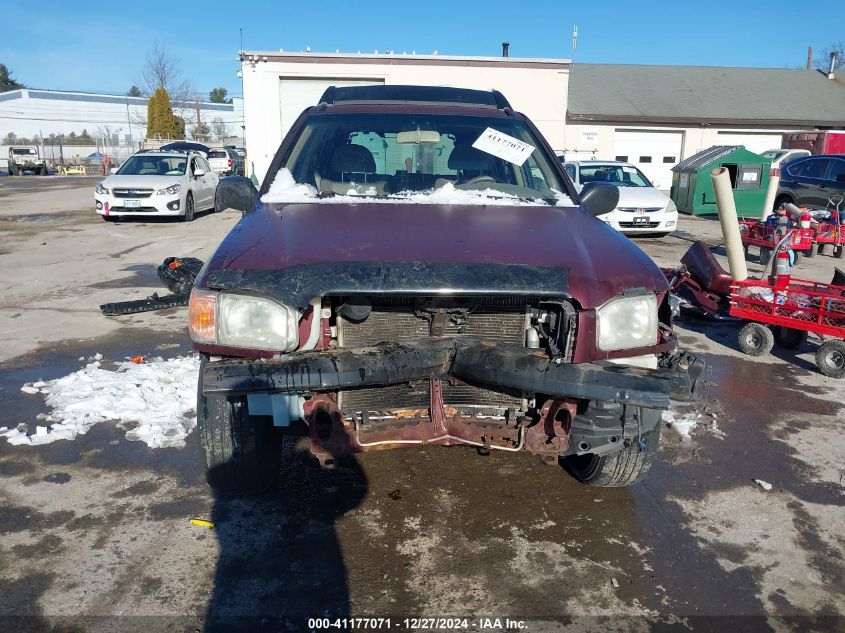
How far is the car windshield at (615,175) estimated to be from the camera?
45.2 ft

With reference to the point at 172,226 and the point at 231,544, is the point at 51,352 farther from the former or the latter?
the point at 172,226

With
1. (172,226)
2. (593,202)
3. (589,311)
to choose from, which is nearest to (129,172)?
(172,226)

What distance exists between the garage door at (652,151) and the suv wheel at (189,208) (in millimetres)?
15659

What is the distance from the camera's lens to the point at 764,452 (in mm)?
4055

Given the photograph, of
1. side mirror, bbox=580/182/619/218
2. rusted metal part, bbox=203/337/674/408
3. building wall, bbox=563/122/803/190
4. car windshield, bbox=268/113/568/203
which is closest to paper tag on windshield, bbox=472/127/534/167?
car windshield, bbox=268/113/568/203

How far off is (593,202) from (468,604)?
229cm

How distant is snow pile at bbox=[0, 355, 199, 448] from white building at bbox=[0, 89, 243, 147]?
5988cm

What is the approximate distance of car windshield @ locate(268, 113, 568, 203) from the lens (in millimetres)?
3855

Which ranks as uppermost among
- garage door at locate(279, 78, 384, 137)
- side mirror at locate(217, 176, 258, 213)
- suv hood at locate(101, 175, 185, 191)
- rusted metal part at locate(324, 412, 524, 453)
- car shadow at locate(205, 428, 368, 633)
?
garage door at locate(279, 78, 384, 137)

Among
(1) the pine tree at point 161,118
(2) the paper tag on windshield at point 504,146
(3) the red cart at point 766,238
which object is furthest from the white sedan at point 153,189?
(1) the pine tree at point 161,118

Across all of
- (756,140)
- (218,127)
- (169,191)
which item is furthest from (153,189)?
(218,127)

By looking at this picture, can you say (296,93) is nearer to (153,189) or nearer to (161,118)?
(153,189)

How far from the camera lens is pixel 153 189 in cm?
1433

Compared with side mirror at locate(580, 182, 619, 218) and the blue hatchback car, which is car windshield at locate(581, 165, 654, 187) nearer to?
the blue hatchback car
